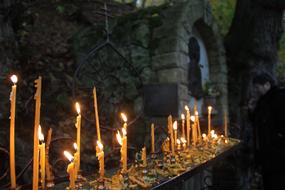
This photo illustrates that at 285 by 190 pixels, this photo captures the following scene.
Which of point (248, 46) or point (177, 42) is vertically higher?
point (248, 46)

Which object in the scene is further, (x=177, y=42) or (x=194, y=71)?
(x=194, y=71)

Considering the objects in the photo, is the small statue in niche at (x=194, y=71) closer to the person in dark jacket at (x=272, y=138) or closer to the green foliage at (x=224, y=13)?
the person in dark jacket at (x=272, y=138)

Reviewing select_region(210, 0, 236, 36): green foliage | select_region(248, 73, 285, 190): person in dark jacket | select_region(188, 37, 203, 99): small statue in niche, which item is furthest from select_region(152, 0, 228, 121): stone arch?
select_region(210, 0, 236, 36): green foliage

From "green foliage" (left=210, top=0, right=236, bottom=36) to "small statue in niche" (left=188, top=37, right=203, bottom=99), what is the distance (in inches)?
84.5

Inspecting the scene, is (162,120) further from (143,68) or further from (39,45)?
(39,45)

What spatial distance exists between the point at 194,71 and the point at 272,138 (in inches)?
82.0

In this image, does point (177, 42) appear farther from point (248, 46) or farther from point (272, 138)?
point (248, 46)

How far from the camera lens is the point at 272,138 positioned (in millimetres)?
4277

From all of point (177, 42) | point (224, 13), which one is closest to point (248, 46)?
point (224, 13)

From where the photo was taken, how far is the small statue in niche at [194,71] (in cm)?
569

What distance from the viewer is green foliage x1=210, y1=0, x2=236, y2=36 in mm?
7883

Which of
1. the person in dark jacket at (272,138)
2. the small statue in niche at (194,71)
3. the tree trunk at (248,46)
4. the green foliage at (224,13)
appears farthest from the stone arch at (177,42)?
Result: the green foliage at (224,13)

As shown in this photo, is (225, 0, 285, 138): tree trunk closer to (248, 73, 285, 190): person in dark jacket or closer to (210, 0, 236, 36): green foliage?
(210, 0, 236, 36): green foliage

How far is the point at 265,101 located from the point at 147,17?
2500mm
